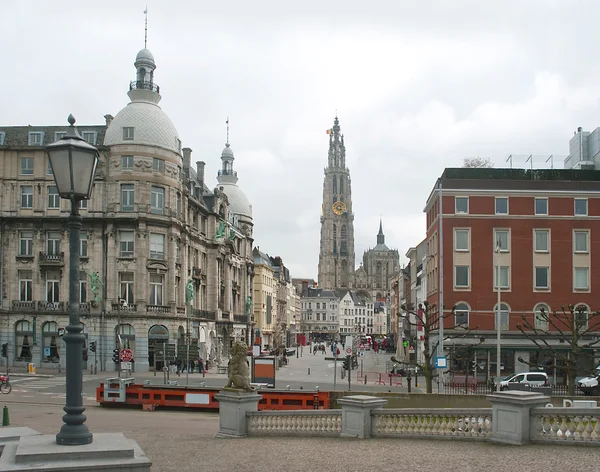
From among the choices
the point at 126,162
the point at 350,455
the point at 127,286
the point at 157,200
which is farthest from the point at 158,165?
the point at 350,455

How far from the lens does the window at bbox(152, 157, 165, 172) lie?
61500 mm

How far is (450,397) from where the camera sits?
24031 mm

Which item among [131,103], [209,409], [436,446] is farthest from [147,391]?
[131,103]

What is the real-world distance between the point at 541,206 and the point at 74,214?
4620 centimetres

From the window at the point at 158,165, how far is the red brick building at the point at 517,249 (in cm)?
2259

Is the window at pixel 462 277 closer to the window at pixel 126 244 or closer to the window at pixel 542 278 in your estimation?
the window at pixel 542 278

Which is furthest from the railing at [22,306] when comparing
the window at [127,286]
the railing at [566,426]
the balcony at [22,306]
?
the railing at [566,426]

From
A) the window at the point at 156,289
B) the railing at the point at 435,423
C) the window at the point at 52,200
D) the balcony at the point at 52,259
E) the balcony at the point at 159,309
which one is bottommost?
the railing at the point at 435,423

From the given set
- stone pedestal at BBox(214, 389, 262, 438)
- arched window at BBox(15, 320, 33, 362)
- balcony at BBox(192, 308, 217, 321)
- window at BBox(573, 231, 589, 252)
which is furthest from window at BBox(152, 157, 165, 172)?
stone pedestal at BBox(214, 389, 262, 438)

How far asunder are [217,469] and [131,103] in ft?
174

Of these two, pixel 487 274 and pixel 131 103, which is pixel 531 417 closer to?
pixel 487 274

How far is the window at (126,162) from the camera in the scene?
2388 inches

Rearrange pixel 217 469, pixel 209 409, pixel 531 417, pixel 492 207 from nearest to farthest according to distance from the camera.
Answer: pixel 217 469, pixel 531 417, pixel 209 409, pixel 492 207

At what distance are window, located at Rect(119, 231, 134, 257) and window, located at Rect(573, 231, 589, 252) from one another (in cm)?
3329
